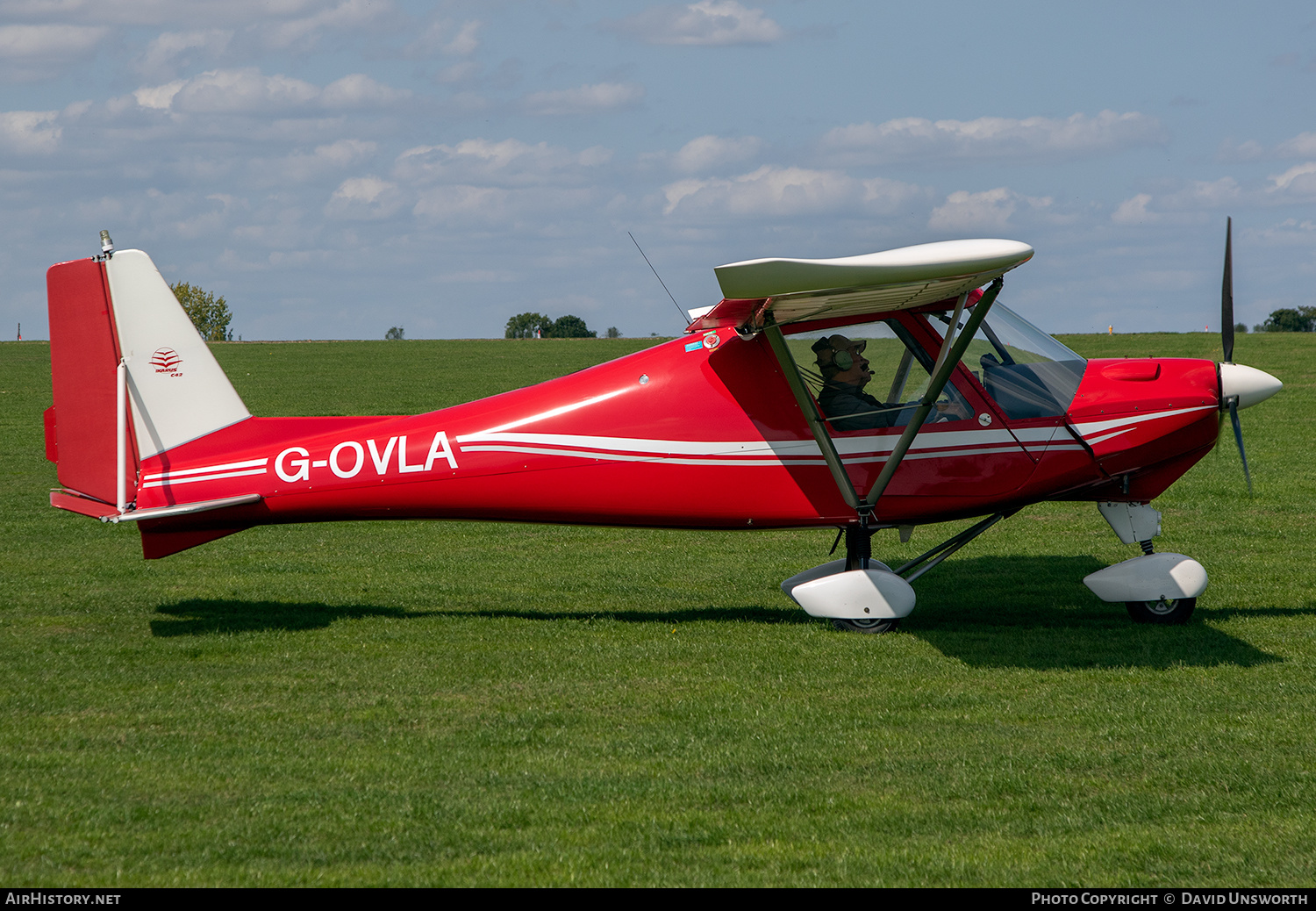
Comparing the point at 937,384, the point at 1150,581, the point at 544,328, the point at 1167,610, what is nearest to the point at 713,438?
the point at 937,384

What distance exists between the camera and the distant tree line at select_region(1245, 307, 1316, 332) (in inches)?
3617

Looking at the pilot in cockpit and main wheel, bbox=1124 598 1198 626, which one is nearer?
the pilot in cockpit

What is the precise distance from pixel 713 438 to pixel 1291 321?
328 feet

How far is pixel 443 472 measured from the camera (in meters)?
8.69

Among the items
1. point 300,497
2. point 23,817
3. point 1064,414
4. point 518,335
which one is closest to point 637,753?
point 23,817

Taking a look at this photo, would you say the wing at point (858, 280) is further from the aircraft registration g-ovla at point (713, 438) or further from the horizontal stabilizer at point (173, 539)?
the horizontal stabilizer at point (173, 539)

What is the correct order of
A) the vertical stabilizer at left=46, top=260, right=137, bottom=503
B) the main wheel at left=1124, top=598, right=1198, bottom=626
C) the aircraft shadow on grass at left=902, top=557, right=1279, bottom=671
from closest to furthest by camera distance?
the aircraft shadow on grass at left=902, top=557, right=1279, bottom=671
the vertical stabilizer at left=46, top=260, right=137, bottom=503
the main wheel at left=1124, top=598, right=1198, bottom=626

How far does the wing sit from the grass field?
2.44 metres

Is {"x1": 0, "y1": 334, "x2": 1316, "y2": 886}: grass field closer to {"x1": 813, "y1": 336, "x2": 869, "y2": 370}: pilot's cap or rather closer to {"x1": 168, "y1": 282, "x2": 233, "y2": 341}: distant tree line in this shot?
{"x1": 813, "y1": 336, "x2": 869, "y2": 370}: pilot's cap

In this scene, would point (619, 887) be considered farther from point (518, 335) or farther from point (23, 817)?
point (518, 335)

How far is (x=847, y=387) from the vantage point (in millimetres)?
8617

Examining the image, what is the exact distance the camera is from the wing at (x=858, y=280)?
6.71m

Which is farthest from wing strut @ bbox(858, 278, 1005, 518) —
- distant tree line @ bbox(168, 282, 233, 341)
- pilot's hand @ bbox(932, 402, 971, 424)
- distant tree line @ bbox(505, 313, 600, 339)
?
distant tree line @ bbox(168, 282, 233, 341)

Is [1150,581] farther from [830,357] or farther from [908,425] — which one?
[830,357]
